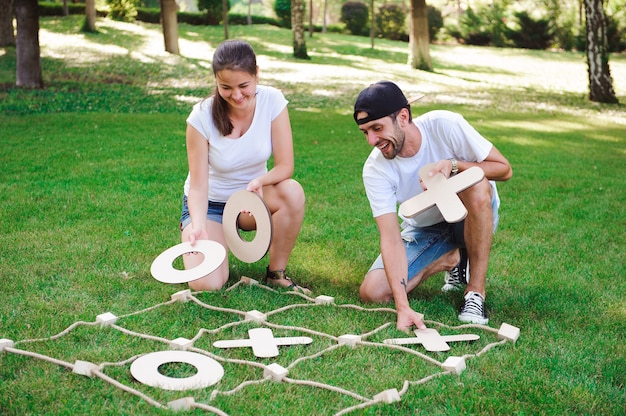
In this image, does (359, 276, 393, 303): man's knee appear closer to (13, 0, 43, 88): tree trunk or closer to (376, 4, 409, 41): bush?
(13, 0, 43, 88): tree trunk

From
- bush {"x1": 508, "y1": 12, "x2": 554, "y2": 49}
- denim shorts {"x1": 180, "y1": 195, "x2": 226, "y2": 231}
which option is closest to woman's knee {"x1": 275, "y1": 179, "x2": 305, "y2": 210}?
denim shorts {"x1": 180, "y1": 195, "x2": 226, "y2": 231}

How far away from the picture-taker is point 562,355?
10.7 ft

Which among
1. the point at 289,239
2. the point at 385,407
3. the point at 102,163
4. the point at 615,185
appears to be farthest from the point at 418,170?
the point at 102,163

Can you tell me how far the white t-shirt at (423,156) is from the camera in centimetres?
378

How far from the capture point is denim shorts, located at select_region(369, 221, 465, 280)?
4.10m

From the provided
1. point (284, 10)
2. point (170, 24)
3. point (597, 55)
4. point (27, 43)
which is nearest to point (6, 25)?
point (170, 24)

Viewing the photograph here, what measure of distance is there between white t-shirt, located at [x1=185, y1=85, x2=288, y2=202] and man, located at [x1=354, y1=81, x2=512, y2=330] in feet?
2.33

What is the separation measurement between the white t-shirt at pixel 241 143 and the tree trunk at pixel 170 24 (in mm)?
16572

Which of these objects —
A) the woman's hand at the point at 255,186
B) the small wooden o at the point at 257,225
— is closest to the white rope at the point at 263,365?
the small wooden o at the point at 257,225

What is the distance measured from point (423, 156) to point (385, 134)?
0.36 meters

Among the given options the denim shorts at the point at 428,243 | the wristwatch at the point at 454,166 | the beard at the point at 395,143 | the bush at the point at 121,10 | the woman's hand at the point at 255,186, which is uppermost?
the bush at the point at 121,10

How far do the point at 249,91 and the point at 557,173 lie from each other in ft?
15.4

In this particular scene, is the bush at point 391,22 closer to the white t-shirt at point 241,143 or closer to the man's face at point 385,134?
the white t-shirt at point 241,143

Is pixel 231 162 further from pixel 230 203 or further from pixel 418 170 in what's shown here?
pixel 418 170
